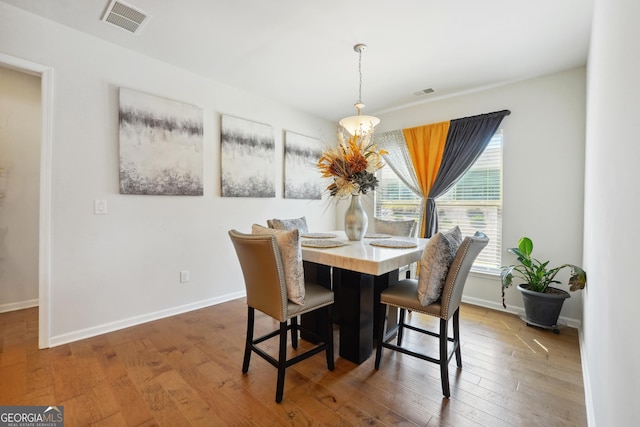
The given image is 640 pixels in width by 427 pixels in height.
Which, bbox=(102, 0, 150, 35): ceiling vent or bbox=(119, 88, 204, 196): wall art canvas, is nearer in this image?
bbox=(102, 0, 150, 35): ceiling vent

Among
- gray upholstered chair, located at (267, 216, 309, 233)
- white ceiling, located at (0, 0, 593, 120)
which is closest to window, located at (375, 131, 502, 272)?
white ceiling, located at (0, 0, 593, 120)

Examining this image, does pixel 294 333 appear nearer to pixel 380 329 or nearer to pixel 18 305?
pixel 380 329

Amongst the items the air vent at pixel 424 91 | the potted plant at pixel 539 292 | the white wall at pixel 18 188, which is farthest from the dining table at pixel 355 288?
the white wall at pixel 18 188

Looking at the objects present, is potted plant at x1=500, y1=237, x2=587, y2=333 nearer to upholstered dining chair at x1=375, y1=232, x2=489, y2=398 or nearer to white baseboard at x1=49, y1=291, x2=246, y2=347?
upholstered dining chair at x1=375, y1=232, x2=489, y2=398

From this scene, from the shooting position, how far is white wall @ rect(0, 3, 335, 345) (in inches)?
90.7

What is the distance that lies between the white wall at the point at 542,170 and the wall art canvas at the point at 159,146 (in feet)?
11.2

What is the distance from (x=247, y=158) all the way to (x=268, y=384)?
8.51 feet

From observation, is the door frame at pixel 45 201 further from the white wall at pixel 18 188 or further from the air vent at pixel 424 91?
the air vent at pixel 424 91

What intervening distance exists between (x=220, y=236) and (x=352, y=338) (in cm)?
205

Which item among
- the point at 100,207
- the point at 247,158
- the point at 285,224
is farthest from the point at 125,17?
the point at 285,224

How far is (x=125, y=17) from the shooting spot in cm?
220

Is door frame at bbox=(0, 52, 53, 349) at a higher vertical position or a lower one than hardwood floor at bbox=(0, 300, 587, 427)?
higher

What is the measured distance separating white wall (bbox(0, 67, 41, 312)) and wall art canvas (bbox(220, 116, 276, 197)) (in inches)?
82.8

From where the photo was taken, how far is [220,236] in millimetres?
3402
